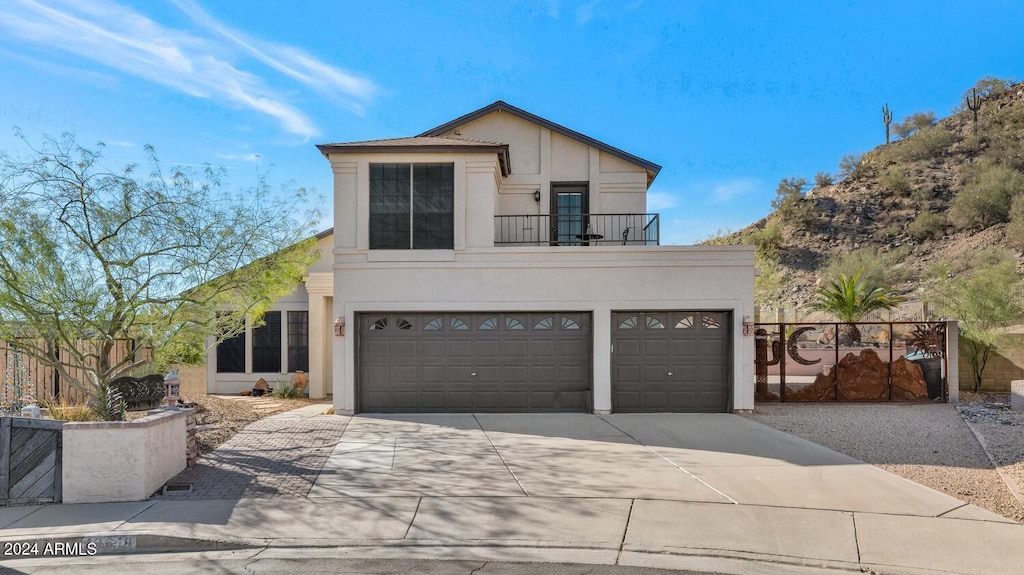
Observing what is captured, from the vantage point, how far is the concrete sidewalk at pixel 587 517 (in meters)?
5.95

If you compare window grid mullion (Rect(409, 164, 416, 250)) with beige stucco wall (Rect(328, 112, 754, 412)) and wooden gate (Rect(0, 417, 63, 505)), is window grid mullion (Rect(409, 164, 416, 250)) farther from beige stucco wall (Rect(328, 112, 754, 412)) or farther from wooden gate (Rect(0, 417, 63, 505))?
wooden gate (Rect(0, 417, 63, 505))

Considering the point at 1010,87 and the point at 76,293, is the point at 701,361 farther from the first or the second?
the point at 1010,87

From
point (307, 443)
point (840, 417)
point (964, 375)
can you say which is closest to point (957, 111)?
point (964, 375)

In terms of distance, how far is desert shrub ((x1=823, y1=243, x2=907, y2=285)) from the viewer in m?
37.2

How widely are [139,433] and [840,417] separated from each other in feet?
43.1

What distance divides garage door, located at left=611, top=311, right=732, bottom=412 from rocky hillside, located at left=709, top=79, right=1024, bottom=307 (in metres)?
22.7

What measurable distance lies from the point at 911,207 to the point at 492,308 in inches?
1726

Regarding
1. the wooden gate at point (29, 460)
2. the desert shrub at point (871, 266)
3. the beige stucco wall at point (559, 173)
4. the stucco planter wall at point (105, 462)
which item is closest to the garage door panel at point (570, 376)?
the beige stucco wall at point (559, 173)

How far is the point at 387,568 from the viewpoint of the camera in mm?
5676

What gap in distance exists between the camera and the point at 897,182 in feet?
157

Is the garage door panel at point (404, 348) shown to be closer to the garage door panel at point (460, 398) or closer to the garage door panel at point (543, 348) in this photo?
the garage door panel at point (460, 398)

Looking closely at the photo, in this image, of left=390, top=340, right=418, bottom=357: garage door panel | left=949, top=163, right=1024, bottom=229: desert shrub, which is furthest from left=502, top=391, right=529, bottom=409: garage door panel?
left=949, top=163, right=1024, bottom=229: desert shrub

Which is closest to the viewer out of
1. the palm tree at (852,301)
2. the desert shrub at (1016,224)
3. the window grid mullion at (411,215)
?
the window grid mullion at (411,215)

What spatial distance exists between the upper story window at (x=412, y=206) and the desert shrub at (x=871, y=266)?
29.5 meters
